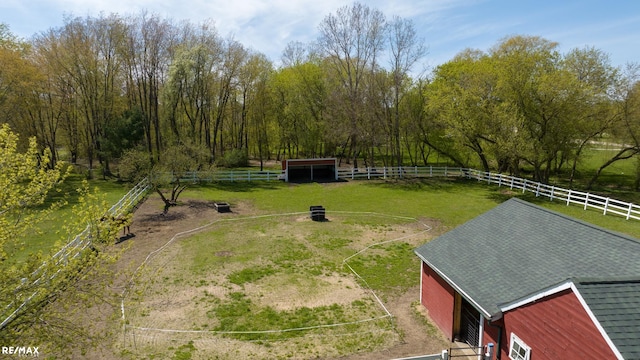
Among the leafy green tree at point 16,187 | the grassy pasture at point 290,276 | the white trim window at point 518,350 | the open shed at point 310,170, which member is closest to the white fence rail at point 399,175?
the open shed at point 310,170

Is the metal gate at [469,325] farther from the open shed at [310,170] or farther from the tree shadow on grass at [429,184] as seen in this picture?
the open shed at [310,170]

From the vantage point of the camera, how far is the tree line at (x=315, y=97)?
29469 millimetres

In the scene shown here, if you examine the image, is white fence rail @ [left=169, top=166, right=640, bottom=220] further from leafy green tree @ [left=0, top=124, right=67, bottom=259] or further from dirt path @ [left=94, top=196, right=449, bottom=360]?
leafy green tree @ [left=0, top=124, right=67, bottom=259]

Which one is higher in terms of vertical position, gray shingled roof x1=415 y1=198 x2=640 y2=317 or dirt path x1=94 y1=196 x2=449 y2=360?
gray shingled roof x1=415 y1=198 x2=640 y2=317

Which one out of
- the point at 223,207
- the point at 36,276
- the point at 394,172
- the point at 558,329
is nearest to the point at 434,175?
the point at 394,172

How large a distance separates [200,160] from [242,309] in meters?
18.5

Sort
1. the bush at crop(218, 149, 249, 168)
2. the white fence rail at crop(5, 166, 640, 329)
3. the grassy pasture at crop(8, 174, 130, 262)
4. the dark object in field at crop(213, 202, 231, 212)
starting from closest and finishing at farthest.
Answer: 1. the grassy pasture at crop(8, 174, 130, 262)
2. the white fence rail at crop(5, 166, 640, 329)
3. the dark object in field at crop(213, 202, 231, 212)
4. the bush at crop(218, 149, 249, 168)

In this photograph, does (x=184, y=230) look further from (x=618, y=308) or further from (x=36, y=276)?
(x=618, y=308)

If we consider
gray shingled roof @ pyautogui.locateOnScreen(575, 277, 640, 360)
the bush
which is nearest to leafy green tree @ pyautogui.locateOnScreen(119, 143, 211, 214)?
the bush

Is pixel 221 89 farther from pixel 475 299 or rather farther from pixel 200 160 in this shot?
pixel 475 299

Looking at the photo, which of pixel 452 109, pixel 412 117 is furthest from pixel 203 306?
pixel 412 117

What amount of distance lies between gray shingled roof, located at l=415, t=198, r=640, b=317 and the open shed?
24726mm

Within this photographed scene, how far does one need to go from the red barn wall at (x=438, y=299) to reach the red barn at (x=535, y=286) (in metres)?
0.03

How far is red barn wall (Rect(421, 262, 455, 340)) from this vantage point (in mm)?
12008
